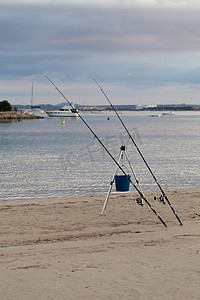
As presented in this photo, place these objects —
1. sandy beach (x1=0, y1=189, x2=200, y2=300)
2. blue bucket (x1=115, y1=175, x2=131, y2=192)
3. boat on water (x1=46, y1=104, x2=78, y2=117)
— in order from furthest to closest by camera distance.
A: 1. boat on water (x1=46, y1=104, x2=78, y2=117)
2. blue bucket (x1=115, y1=175, x2=131, y2=192)
3. sandy beach (x1=0, y1=189, x2=200, y2=300)

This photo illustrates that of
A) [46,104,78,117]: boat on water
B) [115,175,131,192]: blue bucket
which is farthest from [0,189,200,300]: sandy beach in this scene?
[46,104,78,117]: boat on water

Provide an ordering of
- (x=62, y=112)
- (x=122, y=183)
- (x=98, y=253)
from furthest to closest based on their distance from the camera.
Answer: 1. (x=62, y=112)
2. (x=122, y=183)
3. (x=98, y=253)

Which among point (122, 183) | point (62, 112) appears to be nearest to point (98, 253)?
point (122, 183)

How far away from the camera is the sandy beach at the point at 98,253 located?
17.4ft

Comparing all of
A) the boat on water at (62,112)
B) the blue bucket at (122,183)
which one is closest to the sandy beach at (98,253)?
the blue bucket at (122,183)

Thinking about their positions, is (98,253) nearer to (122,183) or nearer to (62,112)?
(122,183)

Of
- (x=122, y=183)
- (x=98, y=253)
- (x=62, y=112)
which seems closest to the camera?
(x=98, y=253)

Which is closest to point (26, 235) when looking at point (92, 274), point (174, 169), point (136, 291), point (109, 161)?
point (92, 274)

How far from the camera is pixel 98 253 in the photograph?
6895mm

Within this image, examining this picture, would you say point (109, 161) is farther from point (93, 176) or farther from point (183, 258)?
point (183, 258)

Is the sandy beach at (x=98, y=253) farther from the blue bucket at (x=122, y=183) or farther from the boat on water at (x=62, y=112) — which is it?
the boat on water at (x=62, y=112)

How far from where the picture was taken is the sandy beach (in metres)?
5.30

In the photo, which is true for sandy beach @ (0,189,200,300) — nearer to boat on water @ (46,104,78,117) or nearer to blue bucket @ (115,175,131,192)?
blue bucket @ (115,175,131,192)

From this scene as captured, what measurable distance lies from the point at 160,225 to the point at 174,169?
44.7 ft
